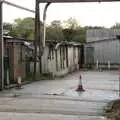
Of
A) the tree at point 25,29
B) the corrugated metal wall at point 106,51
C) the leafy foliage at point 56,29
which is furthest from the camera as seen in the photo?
the leafy foliage at point 56,29

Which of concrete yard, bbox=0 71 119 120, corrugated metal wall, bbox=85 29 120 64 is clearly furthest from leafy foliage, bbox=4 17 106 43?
concrete yard, bbox=0 71 119 120

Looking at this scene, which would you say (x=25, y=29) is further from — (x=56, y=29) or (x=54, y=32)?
(x=56, y=29)

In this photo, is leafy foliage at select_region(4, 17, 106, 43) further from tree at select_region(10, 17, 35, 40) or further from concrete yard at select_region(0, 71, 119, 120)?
concrete yard at select_region(0, 71, 119, 120)

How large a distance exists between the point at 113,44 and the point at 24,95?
29314 millimetres

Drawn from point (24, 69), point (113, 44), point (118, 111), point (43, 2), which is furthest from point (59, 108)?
point (113, 44)

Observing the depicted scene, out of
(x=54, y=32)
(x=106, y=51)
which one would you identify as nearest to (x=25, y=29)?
(x=54, y=32)

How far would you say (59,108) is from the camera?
15695 mm

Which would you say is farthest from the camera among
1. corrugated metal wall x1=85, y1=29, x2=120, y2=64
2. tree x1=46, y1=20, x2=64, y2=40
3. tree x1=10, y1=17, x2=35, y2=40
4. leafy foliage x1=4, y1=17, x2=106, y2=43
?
tree x1=46, y1=20, x2=64, y2=40

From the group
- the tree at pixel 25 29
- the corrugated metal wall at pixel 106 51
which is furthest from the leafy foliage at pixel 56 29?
the corrugated metal wall at pixel 106 51

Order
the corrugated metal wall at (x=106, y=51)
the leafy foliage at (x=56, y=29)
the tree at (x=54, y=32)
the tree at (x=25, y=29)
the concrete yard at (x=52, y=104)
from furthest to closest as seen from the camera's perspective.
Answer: the tree at (x=54, y=32) → the leafy foliage at (x=56, y=29) → the tree at (x=25, y=29) → the corrugated metal wall at (x=106, y=51) → the concrete yard at (x=52, y=104)

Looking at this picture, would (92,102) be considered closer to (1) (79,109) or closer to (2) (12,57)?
(1) (79,109)

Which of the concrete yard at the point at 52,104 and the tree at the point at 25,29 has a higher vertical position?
the tree at the point at 25,29

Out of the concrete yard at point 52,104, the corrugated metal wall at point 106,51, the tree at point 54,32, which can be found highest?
the tree at point 54,32

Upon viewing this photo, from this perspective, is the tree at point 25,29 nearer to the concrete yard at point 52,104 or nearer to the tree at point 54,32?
the tree at point 54,32
